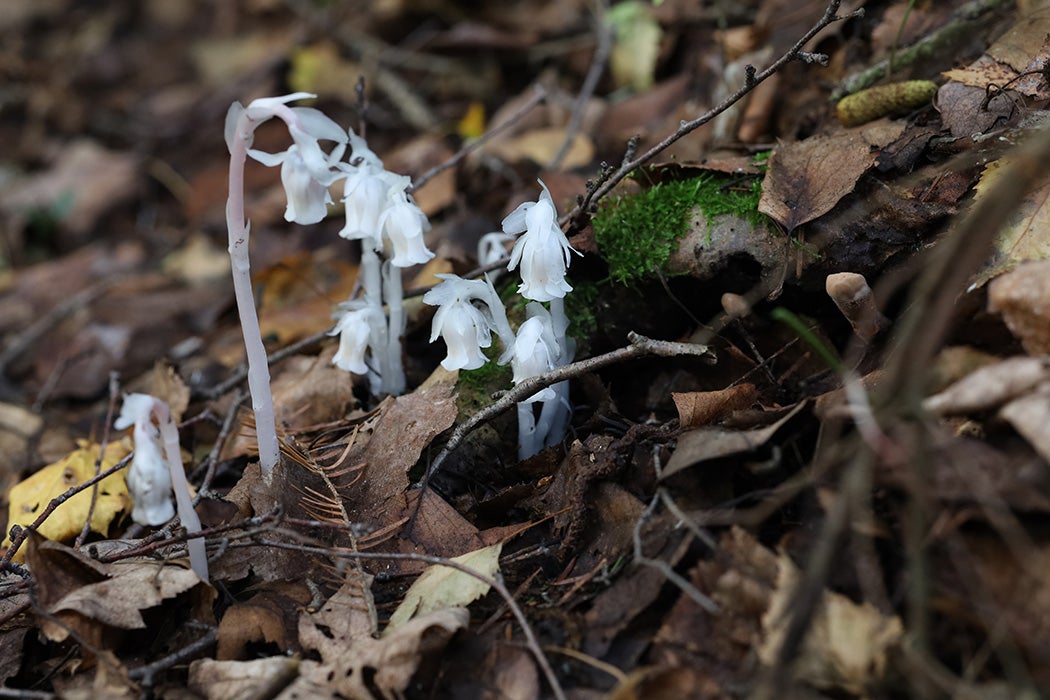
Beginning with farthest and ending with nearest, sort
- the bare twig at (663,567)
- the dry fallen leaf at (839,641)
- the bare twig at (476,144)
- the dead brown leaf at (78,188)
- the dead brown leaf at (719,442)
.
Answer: the dead brown leaf at (78,188) → the bare twig at (476,144) → the dead brown leaf at (719,442) → the bare twig at (663,567) → the dry fallen leaf at (839,641)

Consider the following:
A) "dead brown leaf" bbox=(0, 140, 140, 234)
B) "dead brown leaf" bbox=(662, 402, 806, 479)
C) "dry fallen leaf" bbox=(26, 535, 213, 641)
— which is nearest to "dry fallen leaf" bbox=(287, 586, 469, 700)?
"dry fallen leaf" bbox=(26, 535, 213, 641)

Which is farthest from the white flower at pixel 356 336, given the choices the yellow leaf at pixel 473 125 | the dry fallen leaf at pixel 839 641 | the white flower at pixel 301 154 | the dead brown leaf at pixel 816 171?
the yellow leaf at pixel 473 125

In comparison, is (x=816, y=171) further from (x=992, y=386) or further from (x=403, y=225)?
(x=403, y=225)

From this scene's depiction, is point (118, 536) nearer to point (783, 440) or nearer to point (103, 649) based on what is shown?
point (103, 649)

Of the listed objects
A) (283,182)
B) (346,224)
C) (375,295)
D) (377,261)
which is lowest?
(375,295)

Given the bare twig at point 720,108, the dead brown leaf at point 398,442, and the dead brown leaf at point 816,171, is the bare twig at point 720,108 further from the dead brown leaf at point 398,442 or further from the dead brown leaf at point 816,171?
the dead brown leaf at point 398,442

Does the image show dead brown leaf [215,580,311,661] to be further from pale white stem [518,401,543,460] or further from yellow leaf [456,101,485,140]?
yellow leaf [456,101,485,140]

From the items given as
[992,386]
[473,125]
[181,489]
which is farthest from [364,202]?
[473,125]
